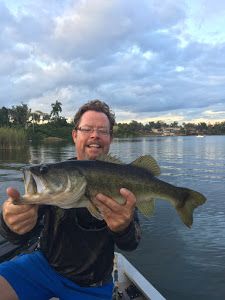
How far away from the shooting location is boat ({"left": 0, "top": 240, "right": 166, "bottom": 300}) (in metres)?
5.41

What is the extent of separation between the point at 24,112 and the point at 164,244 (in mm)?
116114

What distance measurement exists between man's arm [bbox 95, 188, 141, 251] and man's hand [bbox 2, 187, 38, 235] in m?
0.67

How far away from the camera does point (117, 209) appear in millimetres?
3494

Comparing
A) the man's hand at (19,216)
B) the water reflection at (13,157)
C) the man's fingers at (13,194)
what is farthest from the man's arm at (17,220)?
the water reflection at (13,157)

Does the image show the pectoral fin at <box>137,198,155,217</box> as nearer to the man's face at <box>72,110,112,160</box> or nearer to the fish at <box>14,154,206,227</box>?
the fish at <box>14,154,206,227</box>

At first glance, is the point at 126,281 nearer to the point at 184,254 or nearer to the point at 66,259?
the point at 66,259

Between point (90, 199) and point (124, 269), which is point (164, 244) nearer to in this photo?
point (124, 269)

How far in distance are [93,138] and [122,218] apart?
43.8 inches

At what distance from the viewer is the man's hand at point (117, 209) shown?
133 inches

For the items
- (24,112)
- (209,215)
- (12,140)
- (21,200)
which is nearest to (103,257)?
(21,200)

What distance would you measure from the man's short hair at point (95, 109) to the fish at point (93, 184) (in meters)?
1.03

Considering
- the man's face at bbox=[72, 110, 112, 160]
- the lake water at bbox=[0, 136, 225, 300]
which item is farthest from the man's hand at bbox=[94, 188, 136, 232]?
the lake water at bbox=[0, 136, 225, 300]

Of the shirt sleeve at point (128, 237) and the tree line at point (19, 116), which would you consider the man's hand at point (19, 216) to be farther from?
the tree line at point (19, 116)

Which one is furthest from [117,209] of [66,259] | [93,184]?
[66,259]
